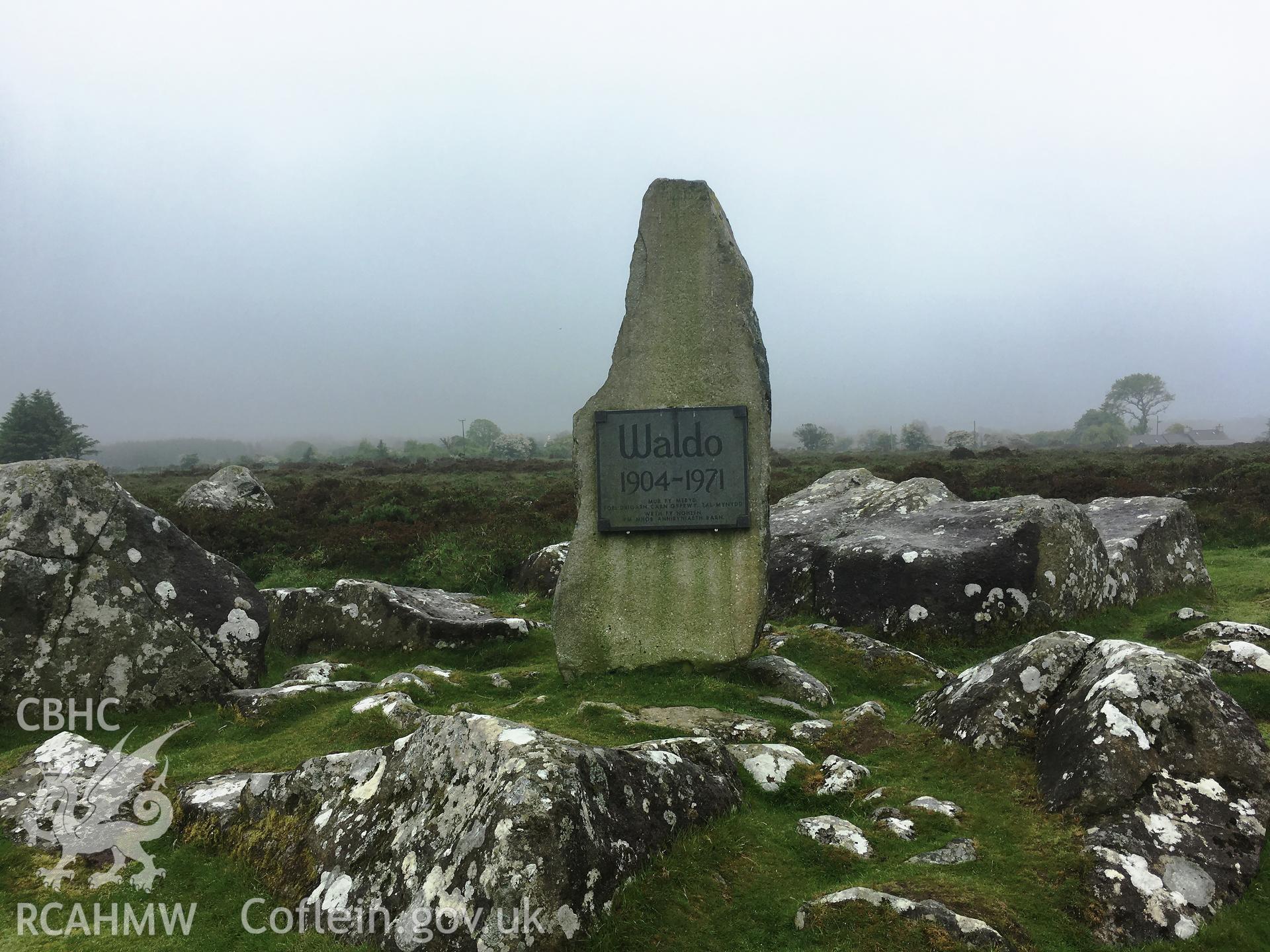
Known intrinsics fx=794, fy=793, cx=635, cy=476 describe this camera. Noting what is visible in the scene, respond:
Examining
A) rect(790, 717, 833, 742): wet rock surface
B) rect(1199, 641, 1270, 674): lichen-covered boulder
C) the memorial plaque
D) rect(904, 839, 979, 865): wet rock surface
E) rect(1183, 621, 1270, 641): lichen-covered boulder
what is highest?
the memorial plaque

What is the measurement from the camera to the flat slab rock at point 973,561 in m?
11.3

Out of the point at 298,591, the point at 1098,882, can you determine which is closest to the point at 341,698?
the point at 298,591

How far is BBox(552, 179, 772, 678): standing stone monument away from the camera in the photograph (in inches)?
370

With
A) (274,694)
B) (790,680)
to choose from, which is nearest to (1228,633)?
(790,680)

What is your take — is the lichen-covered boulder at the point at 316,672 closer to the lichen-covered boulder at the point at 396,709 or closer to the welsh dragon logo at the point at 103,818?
the lichen-covered boulder at the point at 396,709

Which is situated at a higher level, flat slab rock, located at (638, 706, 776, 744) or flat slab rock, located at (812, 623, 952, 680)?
flat slab rock, located at (638, 706, 776, 744)

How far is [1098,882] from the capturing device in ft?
14.5

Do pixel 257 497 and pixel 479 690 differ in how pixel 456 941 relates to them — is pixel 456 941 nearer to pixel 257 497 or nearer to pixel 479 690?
pixel 479 690

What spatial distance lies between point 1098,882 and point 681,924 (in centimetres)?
235

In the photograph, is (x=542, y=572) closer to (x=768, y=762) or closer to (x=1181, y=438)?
(x=768, y=762)

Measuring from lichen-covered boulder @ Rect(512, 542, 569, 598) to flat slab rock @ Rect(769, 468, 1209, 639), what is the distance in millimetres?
4467

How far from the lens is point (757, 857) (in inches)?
194

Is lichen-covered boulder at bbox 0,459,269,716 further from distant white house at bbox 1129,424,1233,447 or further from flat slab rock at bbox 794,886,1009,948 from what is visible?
distant white house at bbox 1129,424,1233,447

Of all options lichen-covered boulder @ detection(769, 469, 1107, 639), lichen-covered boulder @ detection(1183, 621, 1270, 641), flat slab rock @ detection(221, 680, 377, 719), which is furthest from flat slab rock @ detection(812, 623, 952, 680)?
flat slab rock @ detection(221, 680, 377, 719)
